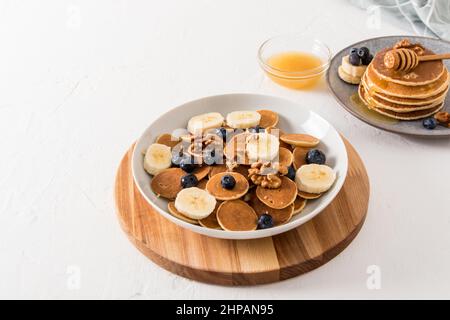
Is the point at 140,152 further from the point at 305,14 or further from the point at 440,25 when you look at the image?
the point at 440,25

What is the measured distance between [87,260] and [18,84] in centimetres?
104

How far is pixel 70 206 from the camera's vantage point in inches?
66.8

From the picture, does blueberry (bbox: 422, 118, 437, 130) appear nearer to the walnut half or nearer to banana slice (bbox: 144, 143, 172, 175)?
the walnut half

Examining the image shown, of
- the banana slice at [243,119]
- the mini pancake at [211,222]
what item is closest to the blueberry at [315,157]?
the banana slice at [243,119]

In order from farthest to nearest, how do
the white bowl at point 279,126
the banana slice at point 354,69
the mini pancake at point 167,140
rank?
the banana slice at point 354,69 → the mini pancake at point 167,140 → the white bowl at point 279,126

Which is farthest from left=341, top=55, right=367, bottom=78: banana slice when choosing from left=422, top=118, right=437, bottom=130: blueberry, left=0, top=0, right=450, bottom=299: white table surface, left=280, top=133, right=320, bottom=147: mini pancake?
left=280, top=133, right=320, bottom=147: mini pancake

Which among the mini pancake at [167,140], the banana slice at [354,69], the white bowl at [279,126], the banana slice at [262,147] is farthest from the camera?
the banana slice at [354,69]

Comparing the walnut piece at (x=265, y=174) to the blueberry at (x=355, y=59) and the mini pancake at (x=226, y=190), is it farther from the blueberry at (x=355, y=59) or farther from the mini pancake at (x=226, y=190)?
the blueberry at (x=355, y=59)

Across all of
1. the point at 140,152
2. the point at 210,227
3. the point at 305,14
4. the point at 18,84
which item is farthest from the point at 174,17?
the point at 210,227

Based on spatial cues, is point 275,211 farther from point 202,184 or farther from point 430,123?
point 430,123

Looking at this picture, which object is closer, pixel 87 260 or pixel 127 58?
pixel 87 260

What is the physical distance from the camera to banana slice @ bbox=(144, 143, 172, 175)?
165cm

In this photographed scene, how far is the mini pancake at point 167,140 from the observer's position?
68.9 inches

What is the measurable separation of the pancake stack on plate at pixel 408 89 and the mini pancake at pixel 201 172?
681mm
